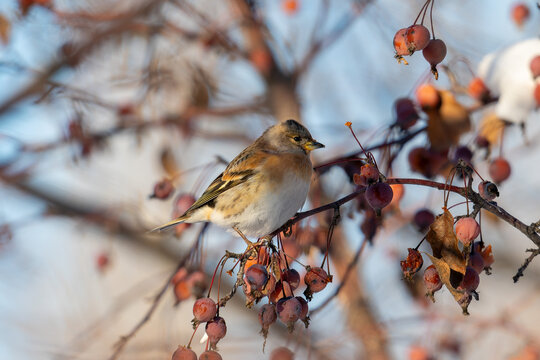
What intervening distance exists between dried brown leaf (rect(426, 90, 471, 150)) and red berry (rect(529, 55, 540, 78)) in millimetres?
377

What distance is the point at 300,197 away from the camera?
293cm

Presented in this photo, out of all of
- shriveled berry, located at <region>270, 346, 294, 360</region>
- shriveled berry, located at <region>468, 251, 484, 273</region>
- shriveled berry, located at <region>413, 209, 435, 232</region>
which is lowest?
shriveled berry, located at <region>270, 346, 294, 360</region>

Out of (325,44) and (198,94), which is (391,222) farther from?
(198,94)

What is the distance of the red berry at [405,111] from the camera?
283cm

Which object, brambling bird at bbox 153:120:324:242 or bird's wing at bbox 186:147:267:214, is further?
bird's wing at bbox 186:147:267:214

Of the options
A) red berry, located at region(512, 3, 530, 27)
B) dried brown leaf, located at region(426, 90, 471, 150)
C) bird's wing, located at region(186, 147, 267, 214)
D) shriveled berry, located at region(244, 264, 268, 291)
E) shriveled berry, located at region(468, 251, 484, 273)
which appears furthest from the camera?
red berry, located at region(512, 3, 530, 27)

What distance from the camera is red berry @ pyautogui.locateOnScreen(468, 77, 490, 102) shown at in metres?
3.04

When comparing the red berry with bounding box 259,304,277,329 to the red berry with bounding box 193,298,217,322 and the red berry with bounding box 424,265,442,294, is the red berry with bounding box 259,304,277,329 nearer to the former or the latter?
the red berry with bounding box 193,298,217,322

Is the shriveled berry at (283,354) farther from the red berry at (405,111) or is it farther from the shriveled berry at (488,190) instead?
the red berry at (405,111)

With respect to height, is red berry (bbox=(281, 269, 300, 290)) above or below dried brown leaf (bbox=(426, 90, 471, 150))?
below

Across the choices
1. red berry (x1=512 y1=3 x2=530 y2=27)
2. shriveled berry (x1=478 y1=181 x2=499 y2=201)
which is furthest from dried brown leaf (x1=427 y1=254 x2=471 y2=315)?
red berry (x1=512 y1=3 x2=530 y2=27)

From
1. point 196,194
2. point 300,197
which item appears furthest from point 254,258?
point 196,194

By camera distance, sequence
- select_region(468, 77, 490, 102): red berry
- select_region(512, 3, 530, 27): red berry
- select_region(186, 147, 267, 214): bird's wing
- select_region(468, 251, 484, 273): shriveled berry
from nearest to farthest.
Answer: select_region(468, 251, 484, 273): shriveled berry, select_region(468, 77, 490, 102): red berry, select_region(186, 147, 267, 214): bird's wing, select_region(512, 3, 530, 27): red berry

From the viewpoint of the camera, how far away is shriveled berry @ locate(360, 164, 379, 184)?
78.4 inches
